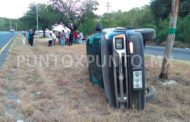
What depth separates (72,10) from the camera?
41438 millimetres

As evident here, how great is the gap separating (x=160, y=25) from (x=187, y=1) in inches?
158

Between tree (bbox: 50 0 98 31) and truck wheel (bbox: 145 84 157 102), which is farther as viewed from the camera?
tree (bbox: 50 0 98 31)

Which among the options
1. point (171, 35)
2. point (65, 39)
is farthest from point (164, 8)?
point (171, 35)

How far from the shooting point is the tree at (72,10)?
135 ft

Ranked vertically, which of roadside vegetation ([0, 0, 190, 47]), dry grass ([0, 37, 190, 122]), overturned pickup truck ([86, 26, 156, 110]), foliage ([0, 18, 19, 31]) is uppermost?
foliage ([0, 18, 19, 31])

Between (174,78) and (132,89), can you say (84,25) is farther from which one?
(132,89)

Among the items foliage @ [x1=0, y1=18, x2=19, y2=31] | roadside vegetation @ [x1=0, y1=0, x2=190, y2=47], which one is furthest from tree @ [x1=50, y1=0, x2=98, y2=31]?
foliage @ [x1=0, y1=18, x2=19, y2=31]

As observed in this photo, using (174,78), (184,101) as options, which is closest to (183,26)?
(174,78)

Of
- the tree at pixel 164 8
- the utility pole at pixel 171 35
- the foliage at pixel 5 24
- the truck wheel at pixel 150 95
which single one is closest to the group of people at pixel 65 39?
the tree at pixel 164 8

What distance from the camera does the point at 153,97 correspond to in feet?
21.9

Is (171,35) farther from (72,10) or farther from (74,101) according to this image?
(72,10)

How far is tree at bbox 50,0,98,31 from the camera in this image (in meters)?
41.2

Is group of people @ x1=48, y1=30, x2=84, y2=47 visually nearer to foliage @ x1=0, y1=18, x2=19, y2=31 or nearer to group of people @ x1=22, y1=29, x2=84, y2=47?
group of people @ x1=22, y1=29, x2=84, y2=47

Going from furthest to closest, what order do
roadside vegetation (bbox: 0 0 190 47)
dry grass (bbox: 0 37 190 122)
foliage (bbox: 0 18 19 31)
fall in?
1. foliage (bbox: 0 18 19 31)
2. roadside vegetation (bbox: 0 0 190 47)
3. dry grass (bbox: 0 37 190 122)
